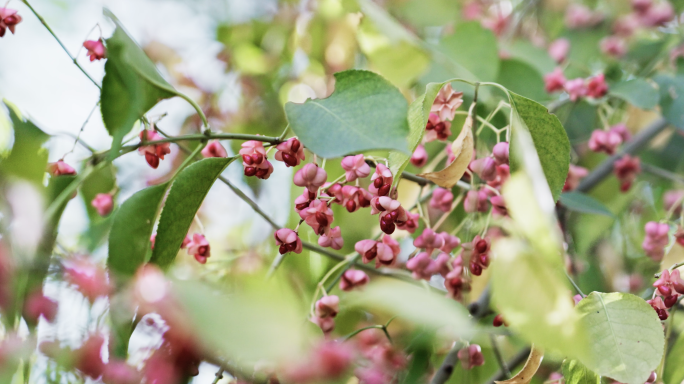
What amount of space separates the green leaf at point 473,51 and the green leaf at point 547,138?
32 cm

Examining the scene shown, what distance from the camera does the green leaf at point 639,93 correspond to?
2.23ft

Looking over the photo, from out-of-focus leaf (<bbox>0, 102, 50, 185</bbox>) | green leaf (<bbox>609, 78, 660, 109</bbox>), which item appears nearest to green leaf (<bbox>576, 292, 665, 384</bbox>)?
green leaf (<bbox>609, 78, 660, 109</bbox>)

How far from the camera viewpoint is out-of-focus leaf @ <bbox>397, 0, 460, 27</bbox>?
1.00 metres

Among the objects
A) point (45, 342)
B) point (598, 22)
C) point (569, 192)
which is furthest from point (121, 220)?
point (598, 22)

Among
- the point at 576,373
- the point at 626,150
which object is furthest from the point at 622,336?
the point at 626,150

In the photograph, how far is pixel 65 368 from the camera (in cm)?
40

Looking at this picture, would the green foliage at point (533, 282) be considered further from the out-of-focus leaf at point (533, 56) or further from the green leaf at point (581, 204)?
the out-of-focus leaf at point (533, 56)

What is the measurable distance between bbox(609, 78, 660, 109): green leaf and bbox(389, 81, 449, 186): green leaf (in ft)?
1.35

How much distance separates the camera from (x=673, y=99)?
0.70 m

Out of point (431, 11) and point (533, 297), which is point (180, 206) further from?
point (431, 11)

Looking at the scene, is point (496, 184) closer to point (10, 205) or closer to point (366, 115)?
point (366, 115)

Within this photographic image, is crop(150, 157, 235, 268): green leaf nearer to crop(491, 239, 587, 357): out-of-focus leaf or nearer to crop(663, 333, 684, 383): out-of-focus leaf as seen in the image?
crop(491, 239, 587, 357): out-of-focus leaf

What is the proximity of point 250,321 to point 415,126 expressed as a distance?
0.79ft

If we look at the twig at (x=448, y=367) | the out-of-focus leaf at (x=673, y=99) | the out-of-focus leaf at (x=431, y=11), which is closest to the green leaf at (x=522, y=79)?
the out-of-focus leaf at (x=673, y=99)
